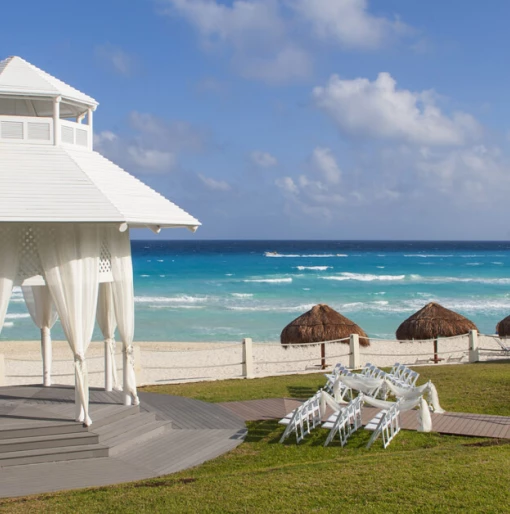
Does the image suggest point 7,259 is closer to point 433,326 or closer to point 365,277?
point 433,326

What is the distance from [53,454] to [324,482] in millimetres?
4023

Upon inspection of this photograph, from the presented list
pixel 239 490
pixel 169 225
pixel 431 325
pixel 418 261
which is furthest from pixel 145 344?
pixel 418 261

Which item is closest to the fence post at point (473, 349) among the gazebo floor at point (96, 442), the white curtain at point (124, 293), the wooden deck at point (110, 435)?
the wooden deck at point (110, 435)

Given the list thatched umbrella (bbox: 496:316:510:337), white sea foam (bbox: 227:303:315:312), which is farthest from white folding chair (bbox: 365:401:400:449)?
white sea foam (bbox: 227:303:315:312)

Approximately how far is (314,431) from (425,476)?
3218mm

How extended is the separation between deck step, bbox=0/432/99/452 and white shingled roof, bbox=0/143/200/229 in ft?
10.1

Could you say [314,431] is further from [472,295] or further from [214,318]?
[472,295]

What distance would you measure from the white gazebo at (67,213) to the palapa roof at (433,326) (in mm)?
12678

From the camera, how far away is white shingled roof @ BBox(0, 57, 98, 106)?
951cm

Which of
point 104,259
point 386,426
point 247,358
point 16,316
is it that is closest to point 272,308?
point 16,316

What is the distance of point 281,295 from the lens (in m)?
53.1

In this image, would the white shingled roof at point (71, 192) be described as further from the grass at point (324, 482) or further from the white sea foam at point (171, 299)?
the white sea foam at point (171, 299)

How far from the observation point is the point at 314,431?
10.1m

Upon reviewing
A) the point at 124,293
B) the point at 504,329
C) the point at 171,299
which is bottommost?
the point at 504,329
